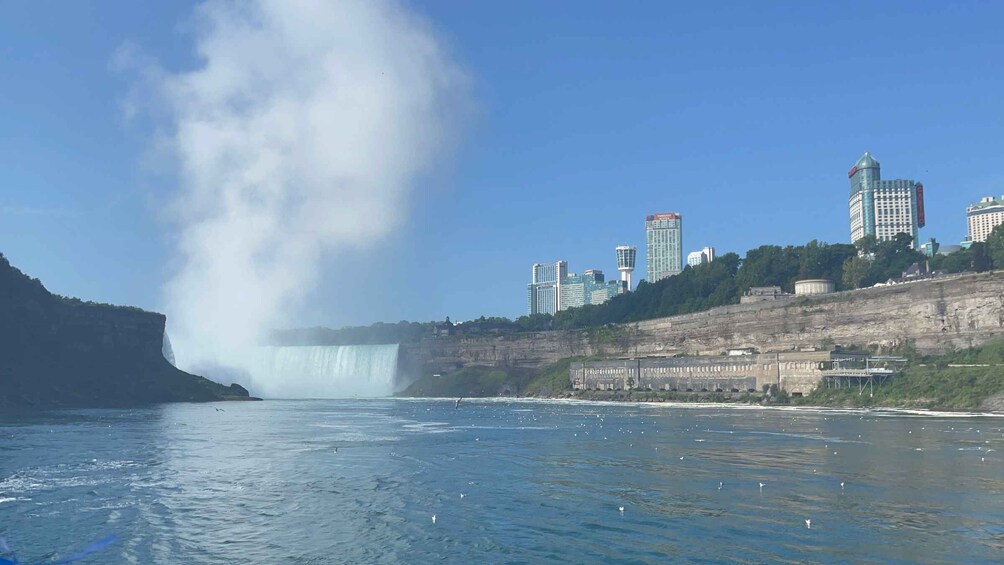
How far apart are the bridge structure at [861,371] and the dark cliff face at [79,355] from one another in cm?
8561

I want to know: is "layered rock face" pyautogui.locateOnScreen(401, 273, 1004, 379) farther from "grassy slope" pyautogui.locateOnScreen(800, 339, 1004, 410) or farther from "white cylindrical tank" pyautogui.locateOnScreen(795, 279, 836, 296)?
"white cylindrical tank" pyautogui.locateOnScreen(795, 279, 836, 296)

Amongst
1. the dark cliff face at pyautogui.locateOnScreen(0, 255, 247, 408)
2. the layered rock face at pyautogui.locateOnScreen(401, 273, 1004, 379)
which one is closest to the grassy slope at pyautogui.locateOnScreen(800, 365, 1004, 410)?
the layered rock face at pyautogui.locateOnScreen(401, 273, 1004, 379)

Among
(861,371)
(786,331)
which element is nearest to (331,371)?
(786,331)

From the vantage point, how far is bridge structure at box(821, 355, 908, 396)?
8688cm

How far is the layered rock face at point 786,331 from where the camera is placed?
91.3 m

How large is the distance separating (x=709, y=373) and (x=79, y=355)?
292 feet

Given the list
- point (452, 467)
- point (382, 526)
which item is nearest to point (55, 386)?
point (452, 467)

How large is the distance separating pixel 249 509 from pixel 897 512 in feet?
70.2

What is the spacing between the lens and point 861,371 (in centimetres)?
8706

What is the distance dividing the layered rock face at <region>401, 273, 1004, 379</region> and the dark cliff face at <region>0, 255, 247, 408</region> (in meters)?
51.9

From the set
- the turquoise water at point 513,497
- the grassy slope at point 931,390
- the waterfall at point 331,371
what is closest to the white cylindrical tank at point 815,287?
the grassy slope at point 931,390

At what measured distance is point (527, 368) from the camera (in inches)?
6329

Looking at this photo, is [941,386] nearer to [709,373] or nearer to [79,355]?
[709,373]

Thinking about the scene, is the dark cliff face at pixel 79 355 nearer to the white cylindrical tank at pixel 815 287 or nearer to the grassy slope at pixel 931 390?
the grassy slope at pixel 931 390
